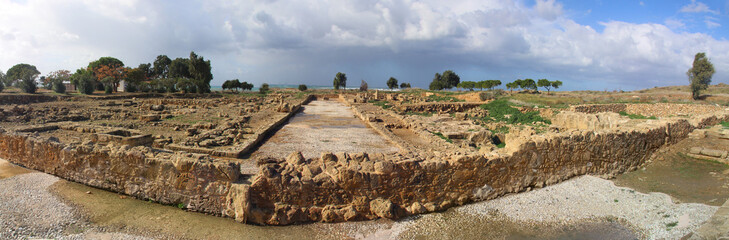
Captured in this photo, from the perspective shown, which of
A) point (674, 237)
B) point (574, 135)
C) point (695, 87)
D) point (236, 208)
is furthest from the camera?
point (695, 87)

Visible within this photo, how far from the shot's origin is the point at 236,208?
5.46 metres

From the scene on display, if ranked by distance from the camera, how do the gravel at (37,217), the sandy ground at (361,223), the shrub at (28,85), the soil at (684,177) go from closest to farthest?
the gravel at (37,217) < the sandy ground at (361,223) < the soil at (684,177) < the shrub at (28,85)

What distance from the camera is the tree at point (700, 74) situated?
117 feet

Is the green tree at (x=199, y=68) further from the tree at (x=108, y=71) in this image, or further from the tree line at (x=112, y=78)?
the tree at (x=108, y=71)

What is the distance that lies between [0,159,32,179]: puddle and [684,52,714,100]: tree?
5074 centimetres

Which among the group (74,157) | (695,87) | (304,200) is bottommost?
(304,200)

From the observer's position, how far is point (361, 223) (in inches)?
221

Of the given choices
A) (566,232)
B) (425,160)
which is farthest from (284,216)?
(566,232)

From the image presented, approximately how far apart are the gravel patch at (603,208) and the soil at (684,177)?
560mm

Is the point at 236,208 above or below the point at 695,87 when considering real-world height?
below

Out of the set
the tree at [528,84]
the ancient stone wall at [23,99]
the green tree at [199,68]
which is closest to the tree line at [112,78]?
the green tree at [199,68]

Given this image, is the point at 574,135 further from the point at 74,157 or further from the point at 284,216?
the point at 74,157

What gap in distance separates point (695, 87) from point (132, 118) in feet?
166

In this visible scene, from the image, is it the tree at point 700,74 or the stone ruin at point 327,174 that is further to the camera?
the tree at point 700,74
